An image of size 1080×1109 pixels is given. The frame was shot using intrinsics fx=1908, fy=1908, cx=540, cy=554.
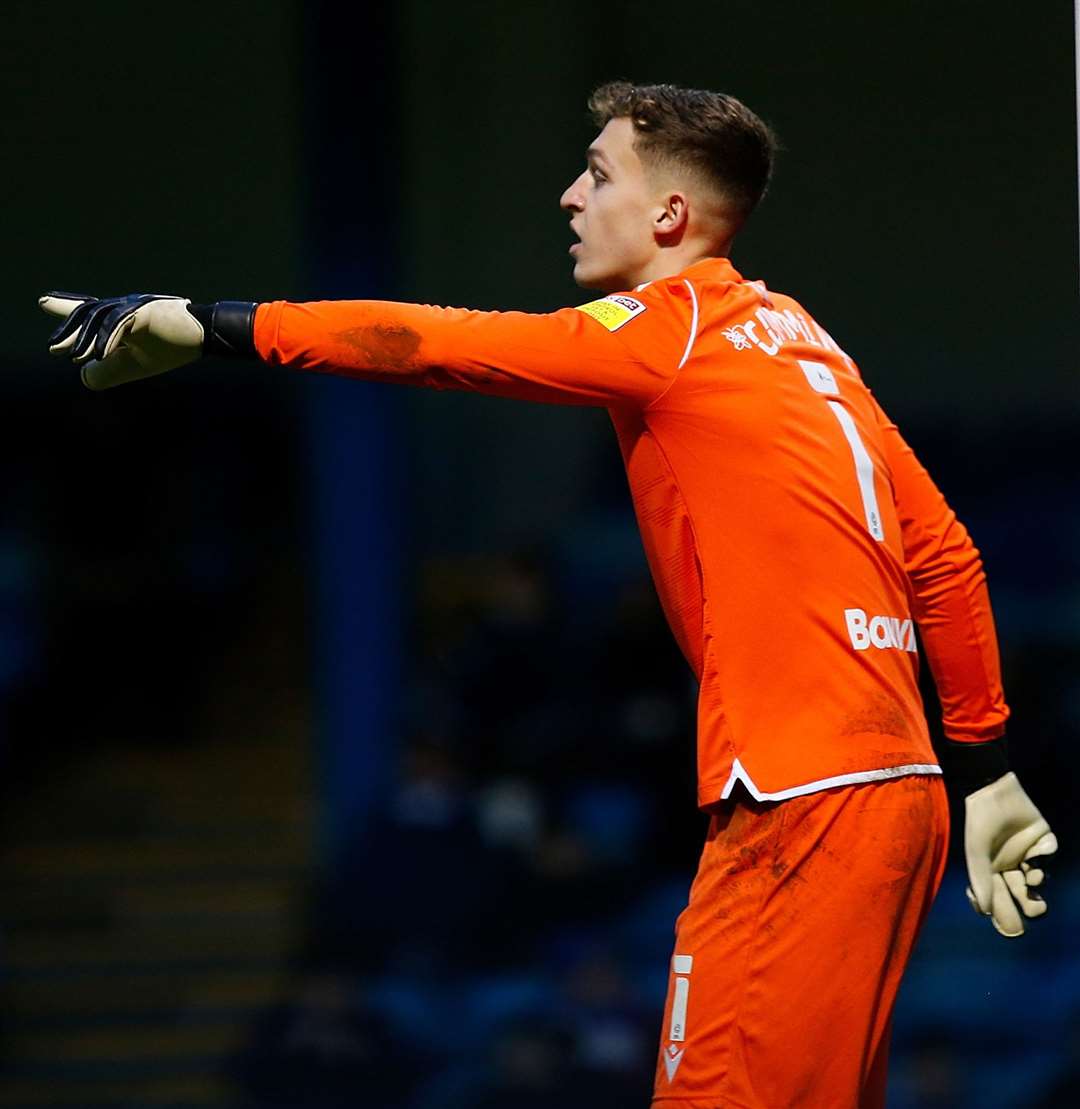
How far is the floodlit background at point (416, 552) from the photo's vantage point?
21.4 feet

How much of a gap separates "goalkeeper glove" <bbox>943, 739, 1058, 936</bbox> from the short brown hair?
2.86 feet

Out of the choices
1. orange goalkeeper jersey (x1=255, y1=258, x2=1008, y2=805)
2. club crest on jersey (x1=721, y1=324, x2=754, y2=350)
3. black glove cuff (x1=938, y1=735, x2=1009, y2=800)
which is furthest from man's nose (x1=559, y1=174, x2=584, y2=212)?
black glove cuff (x1=938, y1=735, x2=1009, y2=800)

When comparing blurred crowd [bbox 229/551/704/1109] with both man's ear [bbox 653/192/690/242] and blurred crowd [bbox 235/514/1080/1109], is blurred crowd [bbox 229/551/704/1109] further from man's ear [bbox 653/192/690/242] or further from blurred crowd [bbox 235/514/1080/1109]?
man's ear [bbox 653/192/690/242]

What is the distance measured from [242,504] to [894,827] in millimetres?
6525

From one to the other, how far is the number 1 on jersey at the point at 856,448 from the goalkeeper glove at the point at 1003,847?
1.43 feet

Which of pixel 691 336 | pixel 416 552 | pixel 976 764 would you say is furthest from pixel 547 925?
pixel 691 336

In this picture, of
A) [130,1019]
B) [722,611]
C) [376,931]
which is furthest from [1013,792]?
[130,1019]

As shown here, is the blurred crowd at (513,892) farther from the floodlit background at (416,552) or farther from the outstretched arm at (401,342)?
the outstretched arm at (401,342)

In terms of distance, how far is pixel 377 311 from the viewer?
2359mm

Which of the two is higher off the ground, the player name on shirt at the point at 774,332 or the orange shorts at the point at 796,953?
the player name on shirt at the point at 774,332

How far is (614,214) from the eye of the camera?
2.61 meters

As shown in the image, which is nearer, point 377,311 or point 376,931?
point 377,311

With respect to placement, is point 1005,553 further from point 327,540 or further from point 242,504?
point 242,504

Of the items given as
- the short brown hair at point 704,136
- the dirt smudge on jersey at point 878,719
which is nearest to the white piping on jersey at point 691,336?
the short brown hair at point 704,136
